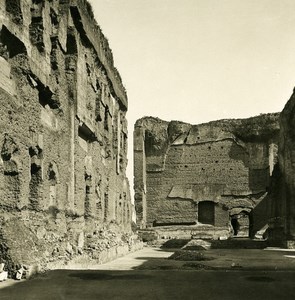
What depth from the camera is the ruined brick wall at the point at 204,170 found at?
27.3m

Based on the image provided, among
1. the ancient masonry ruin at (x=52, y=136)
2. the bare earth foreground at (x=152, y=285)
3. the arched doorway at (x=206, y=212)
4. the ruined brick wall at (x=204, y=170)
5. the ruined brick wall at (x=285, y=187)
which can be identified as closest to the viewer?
the bare earth foreground at (x=152, y=285)

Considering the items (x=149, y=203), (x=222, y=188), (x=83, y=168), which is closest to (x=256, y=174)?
(x=222, y=188)

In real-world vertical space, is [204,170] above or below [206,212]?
above

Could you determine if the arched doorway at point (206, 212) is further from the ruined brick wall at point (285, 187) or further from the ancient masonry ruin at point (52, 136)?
the ancient masonry ruin at point (52, 136)

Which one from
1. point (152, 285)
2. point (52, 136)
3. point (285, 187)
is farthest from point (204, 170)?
point (152, 285)

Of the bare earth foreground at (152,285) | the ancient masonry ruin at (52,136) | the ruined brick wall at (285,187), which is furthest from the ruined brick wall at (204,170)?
the bare earth foreground at (152,285)

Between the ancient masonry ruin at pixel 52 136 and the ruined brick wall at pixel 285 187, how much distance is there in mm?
6964

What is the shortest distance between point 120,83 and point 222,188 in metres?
11.2

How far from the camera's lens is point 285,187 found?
19.4 meters

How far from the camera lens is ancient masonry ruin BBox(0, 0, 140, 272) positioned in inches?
298

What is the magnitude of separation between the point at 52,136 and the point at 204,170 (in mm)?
19100

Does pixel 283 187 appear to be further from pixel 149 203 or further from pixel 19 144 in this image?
pixel 19 144

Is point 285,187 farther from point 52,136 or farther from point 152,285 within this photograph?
point 152,285

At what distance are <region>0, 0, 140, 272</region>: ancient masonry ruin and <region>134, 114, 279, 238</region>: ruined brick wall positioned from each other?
481 inches
